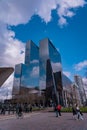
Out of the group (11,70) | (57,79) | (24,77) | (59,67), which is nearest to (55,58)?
(59,67)

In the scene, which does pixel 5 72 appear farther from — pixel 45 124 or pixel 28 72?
pixel 28 72

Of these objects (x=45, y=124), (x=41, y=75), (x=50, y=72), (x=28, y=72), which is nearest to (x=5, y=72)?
(x=45, y=124)

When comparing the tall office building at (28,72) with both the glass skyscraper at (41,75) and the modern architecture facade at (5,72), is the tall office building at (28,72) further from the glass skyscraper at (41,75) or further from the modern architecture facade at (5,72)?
the modern architecture facade at (5,72)

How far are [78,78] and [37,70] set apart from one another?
51837 mm

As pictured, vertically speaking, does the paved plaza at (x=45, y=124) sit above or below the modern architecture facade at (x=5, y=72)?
below

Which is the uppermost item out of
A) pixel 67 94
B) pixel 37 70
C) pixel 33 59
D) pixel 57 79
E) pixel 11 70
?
pixel 33 59

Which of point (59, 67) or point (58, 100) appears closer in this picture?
point (58, 100)

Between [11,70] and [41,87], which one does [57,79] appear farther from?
[11,70]

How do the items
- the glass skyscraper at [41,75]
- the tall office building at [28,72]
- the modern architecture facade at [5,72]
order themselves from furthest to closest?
the tall office building at [28,72]
the glass skyscraper at [41,75]
the modern architecture facade at [5,72]

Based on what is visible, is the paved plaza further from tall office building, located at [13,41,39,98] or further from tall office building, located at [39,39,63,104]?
tall office building, located at [13,41,39,98]

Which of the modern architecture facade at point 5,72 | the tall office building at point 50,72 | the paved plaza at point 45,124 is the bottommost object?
the paved plaza at point 45,124

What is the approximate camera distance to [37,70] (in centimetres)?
13775

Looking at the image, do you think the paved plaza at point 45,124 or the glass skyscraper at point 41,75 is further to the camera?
the glass skyscraper at point 41,75

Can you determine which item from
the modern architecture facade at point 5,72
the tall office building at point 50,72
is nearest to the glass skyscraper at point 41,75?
the tall office building at point 50,72
